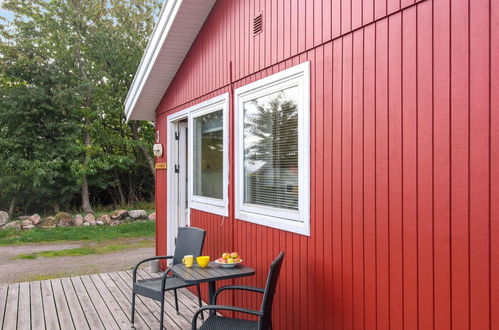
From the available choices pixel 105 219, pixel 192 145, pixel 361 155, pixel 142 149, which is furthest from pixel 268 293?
pixel 142 149

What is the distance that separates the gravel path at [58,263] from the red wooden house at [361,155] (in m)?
2.86

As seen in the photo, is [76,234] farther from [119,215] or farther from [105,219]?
[119,215]

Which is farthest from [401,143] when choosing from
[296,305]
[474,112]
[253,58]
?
[253,58]

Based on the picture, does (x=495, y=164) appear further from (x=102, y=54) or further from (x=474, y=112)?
(x=102, y=54)

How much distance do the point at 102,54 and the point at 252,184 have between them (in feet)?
32.9

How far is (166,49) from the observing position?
4.37 m

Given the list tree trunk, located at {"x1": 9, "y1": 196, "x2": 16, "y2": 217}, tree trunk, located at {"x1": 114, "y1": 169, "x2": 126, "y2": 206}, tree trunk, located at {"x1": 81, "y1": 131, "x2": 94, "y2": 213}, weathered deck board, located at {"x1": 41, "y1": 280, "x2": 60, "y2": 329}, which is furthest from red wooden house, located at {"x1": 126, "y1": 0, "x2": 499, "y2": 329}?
tree trunk, located at {"x1": 114, "y1": 169, "x2": 126, "y2": 206}

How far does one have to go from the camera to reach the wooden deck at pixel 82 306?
3525 mm

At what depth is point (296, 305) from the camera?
268 centimetres

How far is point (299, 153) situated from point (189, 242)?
5.14ft

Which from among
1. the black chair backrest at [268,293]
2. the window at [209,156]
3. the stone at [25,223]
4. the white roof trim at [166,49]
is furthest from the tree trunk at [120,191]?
the black chair backrest at [268,293]

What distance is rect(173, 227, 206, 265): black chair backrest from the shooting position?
3.51 m

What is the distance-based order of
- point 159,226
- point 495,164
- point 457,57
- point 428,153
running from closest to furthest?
1. point 495,164
2. point 457,57
3. point 428,153
4. point 159,226

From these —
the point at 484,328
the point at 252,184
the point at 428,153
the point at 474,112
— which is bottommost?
the point at 484,328
